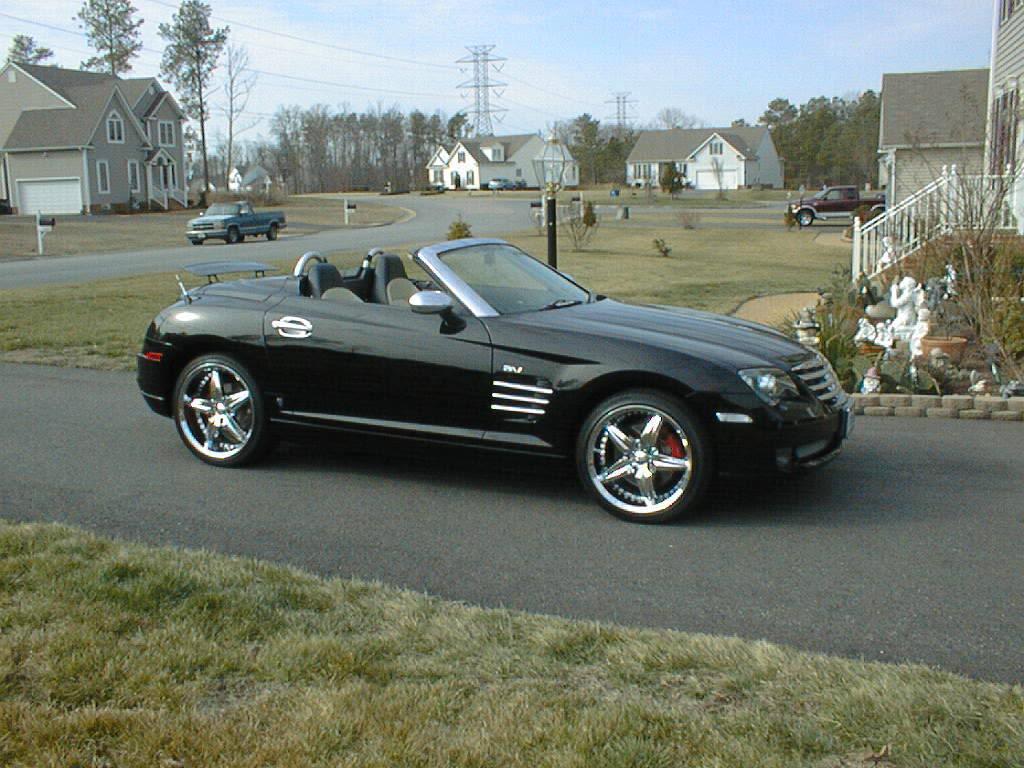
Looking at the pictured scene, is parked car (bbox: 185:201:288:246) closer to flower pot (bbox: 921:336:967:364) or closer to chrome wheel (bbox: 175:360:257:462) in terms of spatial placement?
flower pot (bbox: 921:336:967:364)

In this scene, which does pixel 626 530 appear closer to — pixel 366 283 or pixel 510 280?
pixel 510 280

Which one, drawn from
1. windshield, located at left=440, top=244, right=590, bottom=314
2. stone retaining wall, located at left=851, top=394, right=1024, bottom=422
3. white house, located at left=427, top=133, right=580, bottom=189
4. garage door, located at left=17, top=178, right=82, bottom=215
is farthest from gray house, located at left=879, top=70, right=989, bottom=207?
white house, located at left=427, top=133, right=580, bottom=189

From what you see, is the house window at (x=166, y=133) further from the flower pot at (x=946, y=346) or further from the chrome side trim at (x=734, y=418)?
the chrome side trim at (x=734, y=418)

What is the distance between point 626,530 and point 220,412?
281cm

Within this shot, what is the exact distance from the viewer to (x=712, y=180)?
10988cm

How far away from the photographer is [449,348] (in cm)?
627

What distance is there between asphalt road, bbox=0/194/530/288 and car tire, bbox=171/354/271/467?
17.3 meters

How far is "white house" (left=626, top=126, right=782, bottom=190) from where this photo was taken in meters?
107

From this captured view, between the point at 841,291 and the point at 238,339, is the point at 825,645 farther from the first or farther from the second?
the point at 841,291

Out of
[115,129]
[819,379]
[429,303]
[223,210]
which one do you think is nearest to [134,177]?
[115,129]

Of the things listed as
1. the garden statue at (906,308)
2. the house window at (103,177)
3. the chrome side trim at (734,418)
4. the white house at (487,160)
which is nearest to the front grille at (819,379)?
the chrome side trim at (734,418)

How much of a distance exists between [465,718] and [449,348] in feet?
10.4

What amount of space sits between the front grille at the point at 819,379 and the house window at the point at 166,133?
2764 inches

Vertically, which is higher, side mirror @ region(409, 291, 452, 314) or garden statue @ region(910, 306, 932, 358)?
side mirror @ region(409, 291, 452, 314)
